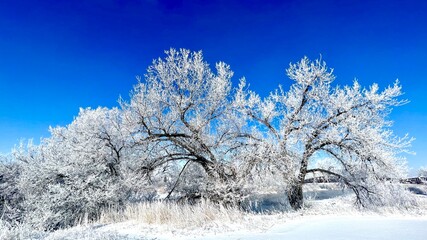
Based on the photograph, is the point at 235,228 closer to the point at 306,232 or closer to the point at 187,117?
the point at 306,232

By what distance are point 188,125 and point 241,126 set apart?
9.28ft

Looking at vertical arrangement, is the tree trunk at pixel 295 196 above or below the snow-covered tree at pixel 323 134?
below

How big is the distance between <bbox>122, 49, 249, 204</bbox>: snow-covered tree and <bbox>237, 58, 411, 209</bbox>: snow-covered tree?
1.18 meters

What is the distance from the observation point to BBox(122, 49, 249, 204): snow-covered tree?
13.2 m

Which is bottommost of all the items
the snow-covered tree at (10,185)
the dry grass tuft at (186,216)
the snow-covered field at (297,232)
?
the snow-covered field at (297,232)

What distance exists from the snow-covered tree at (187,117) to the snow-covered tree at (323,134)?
1.18m

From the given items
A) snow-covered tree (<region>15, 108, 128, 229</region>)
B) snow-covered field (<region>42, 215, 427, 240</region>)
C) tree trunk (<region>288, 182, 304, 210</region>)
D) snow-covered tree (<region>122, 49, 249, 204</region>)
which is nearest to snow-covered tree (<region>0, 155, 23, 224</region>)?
snow-covered tree (<region>15, 108, 128, 229</region>)

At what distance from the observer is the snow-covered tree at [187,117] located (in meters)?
13.2

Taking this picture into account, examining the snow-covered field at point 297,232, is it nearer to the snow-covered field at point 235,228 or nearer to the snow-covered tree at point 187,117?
the snow-covered field at point 235,228

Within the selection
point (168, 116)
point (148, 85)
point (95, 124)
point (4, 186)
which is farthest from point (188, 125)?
point (4, 186)

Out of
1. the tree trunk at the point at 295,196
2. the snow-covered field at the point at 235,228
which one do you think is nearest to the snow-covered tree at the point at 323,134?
the tree trunk at the point at 295,196

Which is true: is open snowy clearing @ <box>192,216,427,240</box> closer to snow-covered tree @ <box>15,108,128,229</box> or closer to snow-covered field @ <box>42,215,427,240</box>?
snow-covered field @ <box>42,215,427,240</box>

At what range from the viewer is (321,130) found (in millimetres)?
13016

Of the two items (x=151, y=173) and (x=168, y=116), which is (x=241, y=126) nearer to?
(x=168, y=116)
